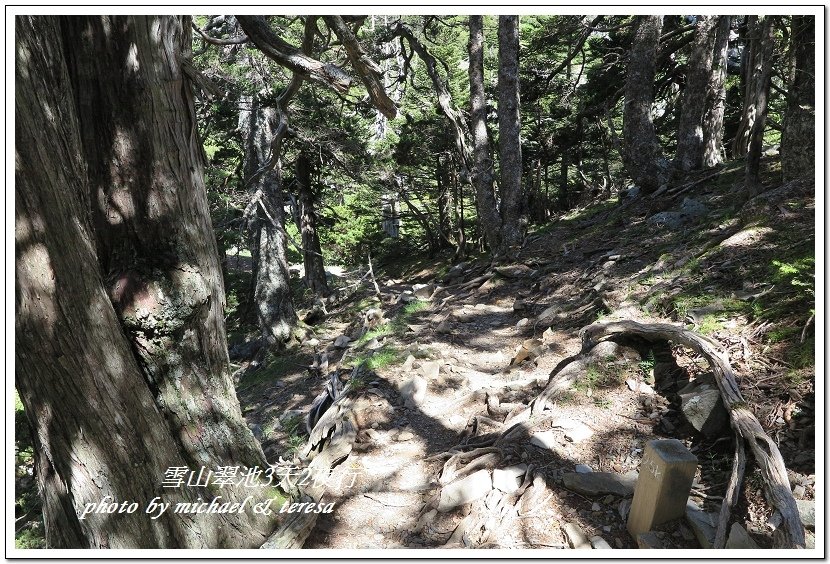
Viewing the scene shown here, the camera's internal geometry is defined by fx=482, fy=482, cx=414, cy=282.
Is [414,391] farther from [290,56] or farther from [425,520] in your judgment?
[290,56]

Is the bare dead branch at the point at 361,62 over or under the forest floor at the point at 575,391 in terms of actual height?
over

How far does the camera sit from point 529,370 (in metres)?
5.45

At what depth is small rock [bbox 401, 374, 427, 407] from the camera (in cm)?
527

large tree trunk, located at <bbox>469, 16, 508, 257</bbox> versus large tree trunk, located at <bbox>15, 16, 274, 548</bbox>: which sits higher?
large tree trunk, located at <bbox>469, 16, 508, 257</bbox>

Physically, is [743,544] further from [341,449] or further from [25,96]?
[25,96]

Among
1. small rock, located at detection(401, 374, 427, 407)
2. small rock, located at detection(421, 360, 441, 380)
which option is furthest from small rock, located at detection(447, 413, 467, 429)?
small rock, located at detection(421, 360, 441, 380)

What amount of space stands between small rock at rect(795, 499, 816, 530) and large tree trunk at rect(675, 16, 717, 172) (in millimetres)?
10260

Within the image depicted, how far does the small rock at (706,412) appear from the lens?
3305 millimetres

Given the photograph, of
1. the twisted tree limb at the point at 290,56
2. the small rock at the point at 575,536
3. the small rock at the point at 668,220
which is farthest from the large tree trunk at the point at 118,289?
the small rock at the point at 668,220

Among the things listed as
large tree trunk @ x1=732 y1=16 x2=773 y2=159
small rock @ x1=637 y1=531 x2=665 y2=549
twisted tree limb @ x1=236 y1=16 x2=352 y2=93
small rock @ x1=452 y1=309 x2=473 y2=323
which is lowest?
small rock @ x1=637 y1=531 x2=665 y2=549

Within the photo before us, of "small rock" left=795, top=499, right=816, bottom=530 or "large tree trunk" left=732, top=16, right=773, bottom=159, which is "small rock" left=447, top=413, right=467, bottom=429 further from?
"large tree trunk" left=732, top=16, right=773, bottom=159

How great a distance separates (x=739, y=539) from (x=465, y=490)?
168cm

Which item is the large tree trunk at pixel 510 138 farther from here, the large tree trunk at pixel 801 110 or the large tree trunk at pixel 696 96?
the large tree trunk at pixel 801 110

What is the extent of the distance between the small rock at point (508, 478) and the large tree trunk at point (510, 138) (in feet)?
25.0
